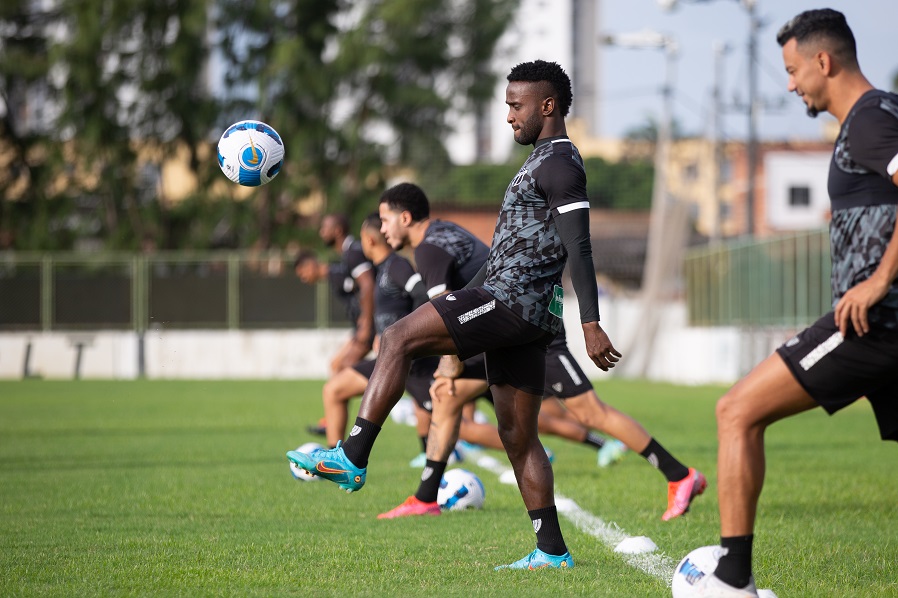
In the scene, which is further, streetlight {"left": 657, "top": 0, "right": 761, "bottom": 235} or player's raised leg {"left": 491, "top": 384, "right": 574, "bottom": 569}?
streetlight {"left": 657, "top": 0, "right": 761, "bottom": 235}

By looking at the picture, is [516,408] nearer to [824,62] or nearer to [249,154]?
[824,62]

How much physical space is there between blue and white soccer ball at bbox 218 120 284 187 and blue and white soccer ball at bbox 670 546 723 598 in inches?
148

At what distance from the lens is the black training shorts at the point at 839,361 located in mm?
4395

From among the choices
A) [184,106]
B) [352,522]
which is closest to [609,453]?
[352,522]

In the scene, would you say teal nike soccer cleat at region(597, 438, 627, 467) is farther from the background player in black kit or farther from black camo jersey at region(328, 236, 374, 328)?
black camo jersey at region(328, 236, 374, 328)

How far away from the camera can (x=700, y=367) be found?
28688 mm

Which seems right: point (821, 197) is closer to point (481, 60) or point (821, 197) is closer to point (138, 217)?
point (481, 60)

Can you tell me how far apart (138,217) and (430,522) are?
1257 inches

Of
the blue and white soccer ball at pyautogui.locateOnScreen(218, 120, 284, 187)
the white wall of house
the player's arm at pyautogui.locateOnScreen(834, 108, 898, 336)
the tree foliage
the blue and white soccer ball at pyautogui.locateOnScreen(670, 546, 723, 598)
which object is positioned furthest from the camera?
the white wall of house

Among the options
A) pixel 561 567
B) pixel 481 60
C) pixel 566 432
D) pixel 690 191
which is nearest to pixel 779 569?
pixel 561 567

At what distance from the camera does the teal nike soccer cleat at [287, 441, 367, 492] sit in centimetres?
527

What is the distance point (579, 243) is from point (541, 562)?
5.16 ft

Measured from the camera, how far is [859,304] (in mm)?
4324

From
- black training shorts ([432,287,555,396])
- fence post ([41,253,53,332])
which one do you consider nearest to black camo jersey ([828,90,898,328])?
black training shorts ([432,287,555,396])
